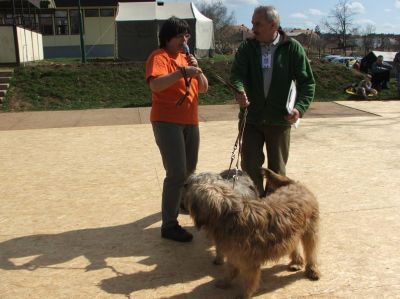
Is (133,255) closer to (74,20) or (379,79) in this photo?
(379,79)

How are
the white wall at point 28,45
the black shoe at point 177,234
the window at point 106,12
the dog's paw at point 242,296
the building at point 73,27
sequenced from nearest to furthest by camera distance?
1. the dog's paw at point 242,296
2. the black shoe at point 177,234
3. the white wall at point 28,45
4. the building at point 73,27
5. the window at point 106,12

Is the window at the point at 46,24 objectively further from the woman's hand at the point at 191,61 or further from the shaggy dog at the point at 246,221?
the shaggy dog at the point at 246,221

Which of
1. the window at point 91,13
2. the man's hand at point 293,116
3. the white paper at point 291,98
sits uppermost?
the window at point 91,13

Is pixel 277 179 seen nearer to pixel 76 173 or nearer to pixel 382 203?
pixel 382 203

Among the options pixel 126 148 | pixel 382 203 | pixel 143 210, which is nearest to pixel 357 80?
pixel 126 148

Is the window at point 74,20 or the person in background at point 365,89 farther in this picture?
the window at point 74,20

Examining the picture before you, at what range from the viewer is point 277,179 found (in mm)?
3408

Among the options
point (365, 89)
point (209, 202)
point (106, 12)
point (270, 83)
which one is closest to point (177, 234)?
point (209, 202)

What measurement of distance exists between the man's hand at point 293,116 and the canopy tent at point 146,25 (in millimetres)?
16525

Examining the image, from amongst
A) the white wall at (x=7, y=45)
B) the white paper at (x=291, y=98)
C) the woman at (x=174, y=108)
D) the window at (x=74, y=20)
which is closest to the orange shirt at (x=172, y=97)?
the woman at (x=174, y=108)

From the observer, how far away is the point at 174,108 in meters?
3.70

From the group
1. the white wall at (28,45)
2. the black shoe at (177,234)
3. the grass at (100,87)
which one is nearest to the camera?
the black shoe at (177,234)

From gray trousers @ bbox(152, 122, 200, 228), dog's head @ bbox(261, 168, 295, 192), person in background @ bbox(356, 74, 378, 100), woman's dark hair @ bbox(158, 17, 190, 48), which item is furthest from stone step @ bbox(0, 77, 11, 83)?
dog's head @ bbox(261, 168, 295, 192)

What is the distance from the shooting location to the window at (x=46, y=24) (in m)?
32.8
